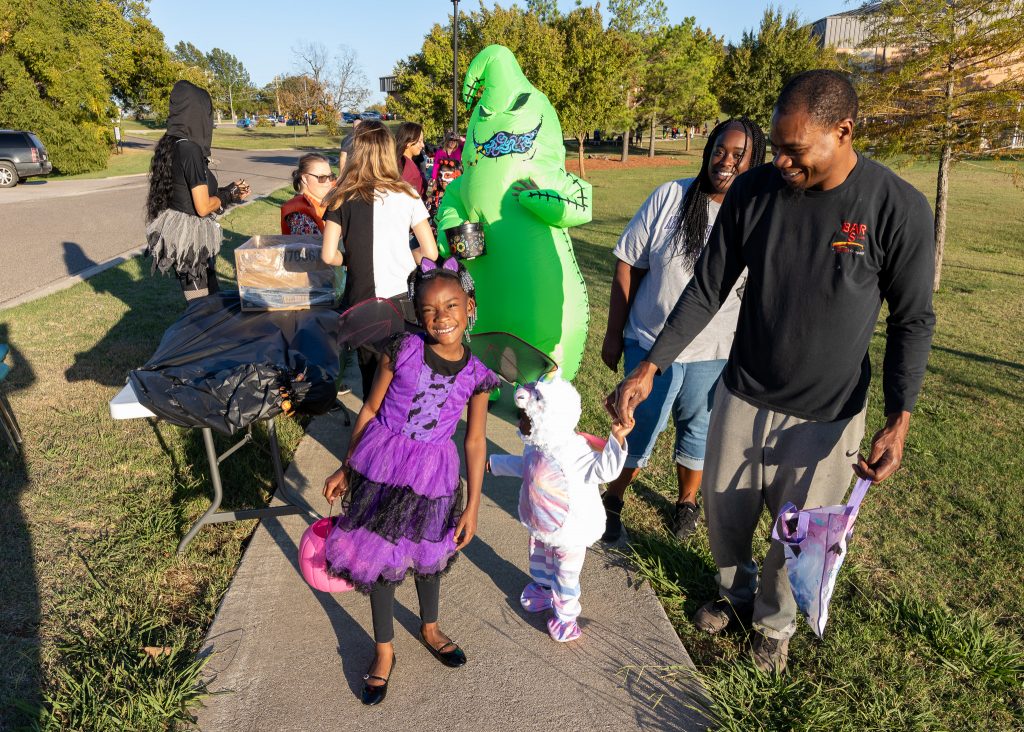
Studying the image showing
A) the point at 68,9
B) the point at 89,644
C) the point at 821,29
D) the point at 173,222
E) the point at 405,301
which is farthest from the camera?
the point at 821,29

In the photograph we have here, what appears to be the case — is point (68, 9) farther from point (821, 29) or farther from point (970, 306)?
point (821, 29)

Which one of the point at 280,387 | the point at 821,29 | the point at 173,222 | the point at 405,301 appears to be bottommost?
the point at 280,387

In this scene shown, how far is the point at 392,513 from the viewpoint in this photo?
238 cm

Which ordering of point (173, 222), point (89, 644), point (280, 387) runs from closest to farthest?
point (89, 644)
point (280, 387)
point (173, 222)

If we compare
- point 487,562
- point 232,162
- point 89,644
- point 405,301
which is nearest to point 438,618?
point 487,562

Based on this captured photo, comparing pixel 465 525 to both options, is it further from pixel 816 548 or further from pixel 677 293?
pixel 677 293

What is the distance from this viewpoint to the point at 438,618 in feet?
9.52

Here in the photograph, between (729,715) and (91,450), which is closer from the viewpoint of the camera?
(729,715)

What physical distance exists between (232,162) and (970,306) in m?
26.8

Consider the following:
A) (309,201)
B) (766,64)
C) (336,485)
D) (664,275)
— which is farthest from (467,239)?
(766,64)

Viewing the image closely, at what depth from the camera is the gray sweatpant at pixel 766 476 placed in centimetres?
233

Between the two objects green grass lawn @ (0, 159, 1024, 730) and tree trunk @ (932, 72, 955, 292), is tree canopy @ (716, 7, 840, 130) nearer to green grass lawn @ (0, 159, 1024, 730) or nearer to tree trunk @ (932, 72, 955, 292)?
tree trunk @ (932, 72, 955, 292)

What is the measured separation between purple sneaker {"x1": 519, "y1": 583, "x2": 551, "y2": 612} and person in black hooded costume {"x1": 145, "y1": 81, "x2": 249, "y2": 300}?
387 cm

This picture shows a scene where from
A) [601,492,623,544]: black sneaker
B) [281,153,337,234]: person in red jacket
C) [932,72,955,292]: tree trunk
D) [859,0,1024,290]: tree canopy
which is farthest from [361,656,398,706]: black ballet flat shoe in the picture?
[859,0,1024,290]: tree canopy
